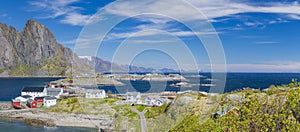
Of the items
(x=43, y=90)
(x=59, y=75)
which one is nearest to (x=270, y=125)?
(x=43, y=90)

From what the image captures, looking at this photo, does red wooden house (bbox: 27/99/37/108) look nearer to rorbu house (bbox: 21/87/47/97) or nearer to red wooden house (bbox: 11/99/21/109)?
red wooden house (bbox: 11/99/21/109)

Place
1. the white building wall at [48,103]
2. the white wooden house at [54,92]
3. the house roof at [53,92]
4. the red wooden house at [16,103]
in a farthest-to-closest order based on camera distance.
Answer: the house roof at [53,92] < the white wooden house at [54,92] < the red wooden house at [16,103] < the white building wall at [48,103]

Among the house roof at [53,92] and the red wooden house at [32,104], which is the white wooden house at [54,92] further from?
the red wooden house at [32,104]

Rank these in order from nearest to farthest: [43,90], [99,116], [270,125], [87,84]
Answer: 1. [270,125]
2. [99,116]
3. [43,90]
4. [87,84]

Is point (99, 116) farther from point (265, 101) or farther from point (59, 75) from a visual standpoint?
point (59, 75)

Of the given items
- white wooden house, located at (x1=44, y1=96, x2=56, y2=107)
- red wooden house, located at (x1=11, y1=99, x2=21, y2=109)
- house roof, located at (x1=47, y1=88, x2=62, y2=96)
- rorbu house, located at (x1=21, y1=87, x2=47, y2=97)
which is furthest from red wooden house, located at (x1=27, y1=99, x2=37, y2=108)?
house roof, located at (x1=47, y1=88, x2=62, y2=96)

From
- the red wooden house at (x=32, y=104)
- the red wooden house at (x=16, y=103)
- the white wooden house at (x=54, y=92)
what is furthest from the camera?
the white wooden house at (x=54, y=92)

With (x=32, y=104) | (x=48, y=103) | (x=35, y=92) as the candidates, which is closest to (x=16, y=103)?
(x=32, y=104)

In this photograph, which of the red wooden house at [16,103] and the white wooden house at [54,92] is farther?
the white wooden house at [54,92]

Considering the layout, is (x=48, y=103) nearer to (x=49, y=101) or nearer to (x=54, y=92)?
(x=49, y=101)

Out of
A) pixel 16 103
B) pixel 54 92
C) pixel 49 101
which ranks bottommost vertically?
pixel 16 103

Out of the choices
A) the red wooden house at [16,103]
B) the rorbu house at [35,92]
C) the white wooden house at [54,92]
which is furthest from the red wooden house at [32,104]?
the white wooden house at [54,92]
